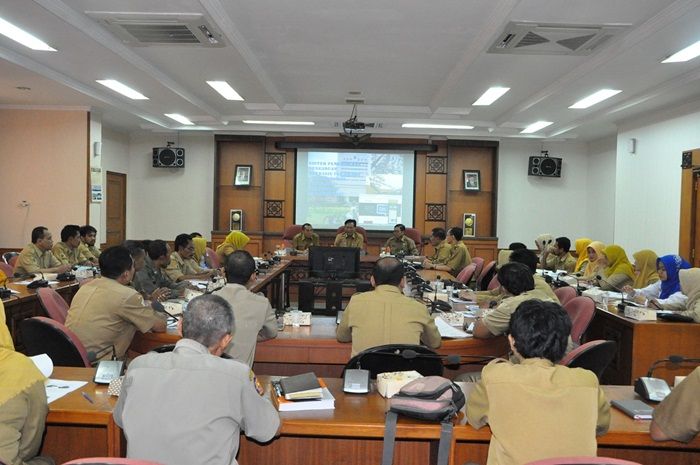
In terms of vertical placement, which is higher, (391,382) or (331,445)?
(391,382)

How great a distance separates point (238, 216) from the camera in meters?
11.4

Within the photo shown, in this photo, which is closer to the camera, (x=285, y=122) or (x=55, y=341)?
(x=55, y=341)

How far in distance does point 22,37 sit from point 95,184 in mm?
3895

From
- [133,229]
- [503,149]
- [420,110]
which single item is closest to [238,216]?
[133,229]

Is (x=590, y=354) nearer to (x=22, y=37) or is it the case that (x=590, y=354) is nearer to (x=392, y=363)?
(x=392, y=363)

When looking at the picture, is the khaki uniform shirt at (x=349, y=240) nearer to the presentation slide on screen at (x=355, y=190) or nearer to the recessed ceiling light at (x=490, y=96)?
the presentation slide on screen at (x=355, y=190)

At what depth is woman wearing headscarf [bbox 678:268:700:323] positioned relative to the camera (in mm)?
4377

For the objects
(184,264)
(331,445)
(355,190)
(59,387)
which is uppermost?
(355,190)

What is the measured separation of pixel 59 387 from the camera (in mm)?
2264

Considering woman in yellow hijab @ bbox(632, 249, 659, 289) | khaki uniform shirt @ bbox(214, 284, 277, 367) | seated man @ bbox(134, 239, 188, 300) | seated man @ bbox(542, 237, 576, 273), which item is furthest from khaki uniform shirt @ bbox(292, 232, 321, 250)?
khaki uniform shirt @ bbox(214, 284, 277, 367)

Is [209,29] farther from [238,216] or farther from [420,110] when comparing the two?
[238,216]

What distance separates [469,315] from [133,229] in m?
9.28

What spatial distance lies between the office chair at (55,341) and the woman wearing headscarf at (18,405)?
1.01m

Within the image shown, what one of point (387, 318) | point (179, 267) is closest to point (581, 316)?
point (387, 318)
